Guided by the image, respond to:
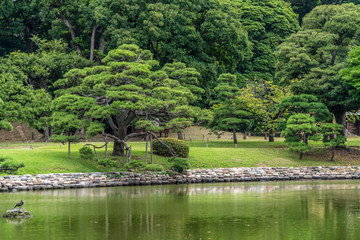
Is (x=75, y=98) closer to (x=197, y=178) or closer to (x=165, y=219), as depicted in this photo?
(x=197, y=178)

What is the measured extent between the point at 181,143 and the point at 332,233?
2498cm

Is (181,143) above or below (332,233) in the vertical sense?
above

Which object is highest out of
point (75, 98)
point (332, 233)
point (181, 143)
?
point (75, 98)

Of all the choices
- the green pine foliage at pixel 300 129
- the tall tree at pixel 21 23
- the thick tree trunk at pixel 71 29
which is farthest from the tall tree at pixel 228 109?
the tall tree at pixel 21 23

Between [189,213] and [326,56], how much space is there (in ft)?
98.3

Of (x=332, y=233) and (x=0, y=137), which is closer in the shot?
(x=332, y=233)

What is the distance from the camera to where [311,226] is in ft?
74.2

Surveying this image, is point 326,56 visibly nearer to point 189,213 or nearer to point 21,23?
point 189,213

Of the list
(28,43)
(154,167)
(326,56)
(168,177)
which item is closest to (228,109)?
(326,56)

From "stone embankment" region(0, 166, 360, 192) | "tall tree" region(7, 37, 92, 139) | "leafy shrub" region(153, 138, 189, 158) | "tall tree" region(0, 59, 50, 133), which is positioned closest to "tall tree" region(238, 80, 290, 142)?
"stone embankment" region(0, 166, 360, 192)

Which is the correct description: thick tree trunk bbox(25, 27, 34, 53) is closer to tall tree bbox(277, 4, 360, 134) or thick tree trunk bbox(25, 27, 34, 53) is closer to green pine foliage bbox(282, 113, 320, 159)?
tall tree bbox(277, 4, 360, 134)

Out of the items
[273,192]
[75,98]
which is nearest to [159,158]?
[75,98]

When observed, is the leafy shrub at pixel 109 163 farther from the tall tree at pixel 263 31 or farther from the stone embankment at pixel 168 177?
the tall tree at pixel 263 31

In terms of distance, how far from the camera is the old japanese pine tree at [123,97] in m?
40.5
